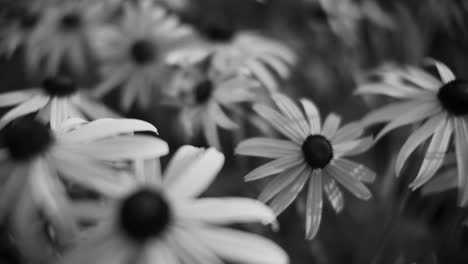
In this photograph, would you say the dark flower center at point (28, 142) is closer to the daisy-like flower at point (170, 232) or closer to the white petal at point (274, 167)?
the daisy-like flower at point (170, 232)

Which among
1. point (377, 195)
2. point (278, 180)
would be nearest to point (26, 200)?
point (278, 180)

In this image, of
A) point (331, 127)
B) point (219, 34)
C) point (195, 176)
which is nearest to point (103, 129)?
point (195, 176)

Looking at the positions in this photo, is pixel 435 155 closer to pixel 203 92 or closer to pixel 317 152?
pixel 317 152

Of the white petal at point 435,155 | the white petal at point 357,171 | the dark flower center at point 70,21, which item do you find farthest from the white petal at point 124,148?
the dark flower center at point 70,21

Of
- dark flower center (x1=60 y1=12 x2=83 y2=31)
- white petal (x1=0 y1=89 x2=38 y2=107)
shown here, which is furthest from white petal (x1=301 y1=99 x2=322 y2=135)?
dark flower center (x1=60 y1=12 x2=83 y2=31)

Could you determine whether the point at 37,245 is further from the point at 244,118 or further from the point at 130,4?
the point at 130,4

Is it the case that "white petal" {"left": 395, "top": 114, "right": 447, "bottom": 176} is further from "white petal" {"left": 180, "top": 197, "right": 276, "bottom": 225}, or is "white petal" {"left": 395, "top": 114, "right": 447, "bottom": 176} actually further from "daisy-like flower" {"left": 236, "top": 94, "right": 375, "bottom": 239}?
"white petal" {"left": 180, "top": 197, "right": 276, "bottom": 225}
